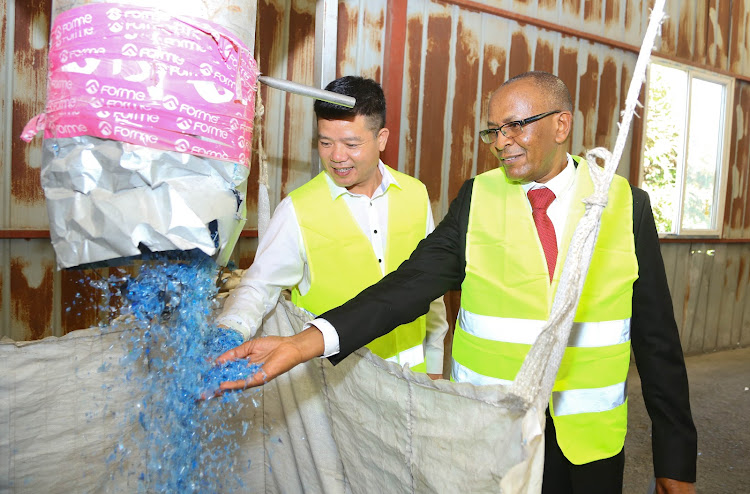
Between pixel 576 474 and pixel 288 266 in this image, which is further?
pixel 288 266

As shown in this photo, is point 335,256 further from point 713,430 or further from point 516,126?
point 713,430

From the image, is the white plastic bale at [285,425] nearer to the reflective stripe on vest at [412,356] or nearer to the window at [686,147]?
the reflective stripe on vest at [412,356]

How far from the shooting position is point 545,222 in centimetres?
135

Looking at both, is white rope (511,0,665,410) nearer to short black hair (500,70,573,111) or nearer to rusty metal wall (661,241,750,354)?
short black hair (500,70,573,111)

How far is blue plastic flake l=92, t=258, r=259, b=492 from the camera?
0.96 metres

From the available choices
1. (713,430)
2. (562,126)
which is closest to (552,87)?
(562,126)

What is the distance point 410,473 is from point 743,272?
5.66 metres

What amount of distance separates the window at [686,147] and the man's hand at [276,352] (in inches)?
164

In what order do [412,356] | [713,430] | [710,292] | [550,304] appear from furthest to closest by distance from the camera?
1. [710,292]
2. [713,430]
3. [412,356]
4. [550,304]

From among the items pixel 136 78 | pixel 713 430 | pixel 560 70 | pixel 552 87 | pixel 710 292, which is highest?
pixel 560 70

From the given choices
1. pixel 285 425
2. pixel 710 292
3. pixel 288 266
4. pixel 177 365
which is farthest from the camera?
pixel 710 292

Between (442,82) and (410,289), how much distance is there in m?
2.41

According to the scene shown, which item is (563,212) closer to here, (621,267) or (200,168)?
(621,267)

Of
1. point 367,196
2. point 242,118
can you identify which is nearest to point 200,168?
point 242,118
